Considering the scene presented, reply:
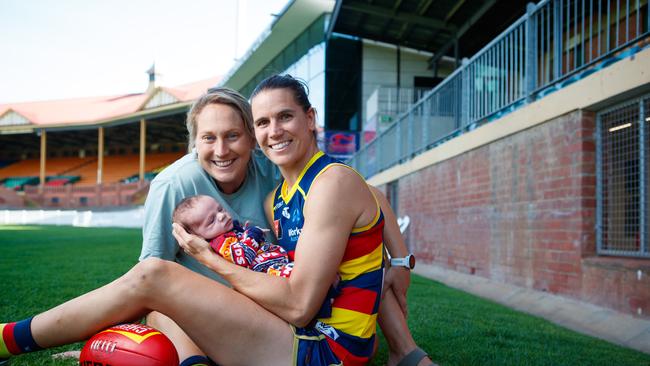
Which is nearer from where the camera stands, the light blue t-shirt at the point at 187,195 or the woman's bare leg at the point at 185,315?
the woman's bare leg at the point at 185,315

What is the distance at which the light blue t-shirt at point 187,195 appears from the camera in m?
2.83

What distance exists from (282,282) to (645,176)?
12.6 feet

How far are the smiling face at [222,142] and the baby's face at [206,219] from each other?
376 millimetres

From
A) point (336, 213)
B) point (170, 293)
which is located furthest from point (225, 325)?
point (336, 213)

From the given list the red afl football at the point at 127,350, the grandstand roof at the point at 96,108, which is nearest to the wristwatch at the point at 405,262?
the red afl football at the point at 127,350

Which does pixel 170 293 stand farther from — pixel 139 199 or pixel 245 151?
pixel 139 199

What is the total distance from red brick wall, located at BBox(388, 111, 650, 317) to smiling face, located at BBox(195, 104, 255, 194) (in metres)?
3.30

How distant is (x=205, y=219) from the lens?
2.67 m

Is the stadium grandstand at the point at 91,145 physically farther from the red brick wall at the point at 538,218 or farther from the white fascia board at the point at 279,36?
the red brick wall at the point at 538,218

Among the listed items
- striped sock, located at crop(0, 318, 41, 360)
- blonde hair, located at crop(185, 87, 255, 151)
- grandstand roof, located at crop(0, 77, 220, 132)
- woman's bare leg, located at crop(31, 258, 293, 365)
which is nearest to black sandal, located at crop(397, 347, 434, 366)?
woman's bare leg, located at crop(31, 258, 293, 365)

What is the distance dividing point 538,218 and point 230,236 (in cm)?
437

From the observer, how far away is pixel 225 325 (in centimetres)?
224

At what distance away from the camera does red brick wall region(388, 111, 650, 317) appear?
194 inches

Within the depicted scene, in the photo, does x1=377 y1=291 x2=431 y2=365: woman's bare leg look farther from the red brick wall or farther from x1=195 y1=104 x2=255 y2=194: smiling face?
the red brick wall
